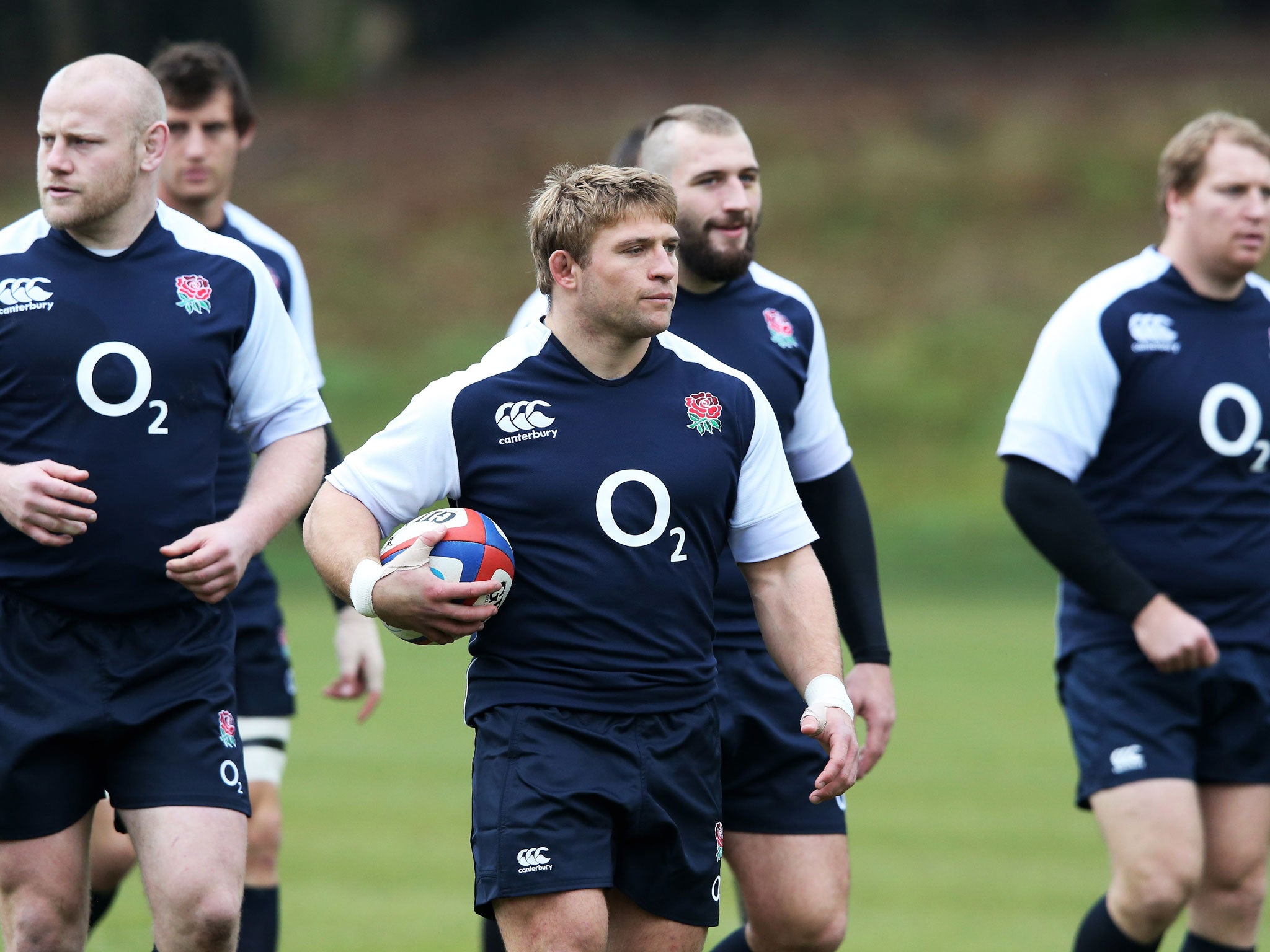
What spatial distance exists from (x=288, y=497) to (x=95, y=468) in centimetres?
53

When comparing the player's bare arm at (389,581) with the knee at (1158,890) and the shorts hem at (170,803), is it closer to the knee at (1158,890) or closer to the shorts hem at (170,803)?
the shorts hem at (170,803)

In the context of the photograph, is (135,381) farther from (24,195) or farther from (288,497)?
(24,195)

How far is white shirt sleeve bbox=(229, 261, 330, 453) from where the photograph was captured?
5.13m

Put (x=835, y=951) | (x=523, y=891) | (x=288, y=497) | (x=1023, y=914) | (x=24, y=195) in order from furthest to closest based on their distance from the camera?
1. (x=24, y=195)
2. (x=1023, y=914)
3. (x=835, y=951)
4. (x=288, y=497)
5. (x=523, y=891)

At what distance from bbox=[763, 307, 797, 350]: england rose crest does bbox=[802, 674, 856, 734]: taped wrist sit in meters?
1.38

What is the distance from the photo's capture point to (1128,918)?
5641 mm

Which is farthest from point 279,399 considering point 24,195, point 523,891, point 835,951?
point 24,195

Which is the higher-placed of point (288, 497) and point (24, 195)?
point (24, 195)

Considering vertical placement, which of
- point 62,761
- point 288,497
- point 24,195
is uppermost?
point 24,195

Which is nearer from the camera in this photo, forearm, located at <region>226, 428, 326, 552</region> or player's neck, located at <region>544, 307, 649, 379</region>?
player's neck, located at <region>544, 307, 649, 379</region>

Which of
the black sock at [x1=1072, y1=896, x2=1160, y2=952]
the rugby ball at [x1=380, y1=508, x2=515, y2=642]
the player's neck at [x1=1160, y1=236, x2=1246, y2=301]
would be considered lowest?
the black sock at [x1=1072, y1=896, x2=1160, y2=952]

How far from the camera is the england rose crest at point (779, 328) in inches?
223

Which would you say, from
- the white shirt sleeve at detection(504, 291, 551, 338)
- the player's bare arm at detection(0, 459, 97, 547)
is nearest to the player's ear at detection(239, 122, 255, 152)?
the white shirt sleeve at detection(504, 291, 551, 338)

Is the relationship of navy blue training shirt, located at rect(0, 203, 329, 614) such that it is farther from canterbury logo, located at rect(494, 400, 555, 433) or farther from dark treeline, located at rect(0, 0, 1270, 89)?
dark treeline, located at rect(0, 0, 1270, 89)
